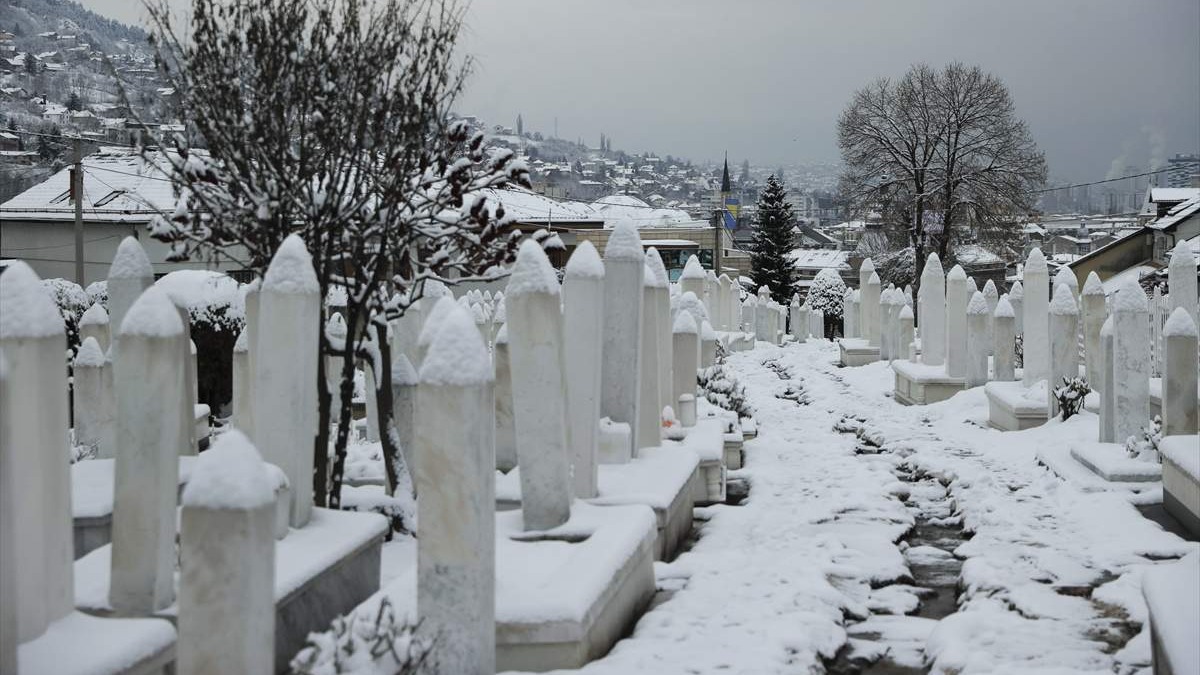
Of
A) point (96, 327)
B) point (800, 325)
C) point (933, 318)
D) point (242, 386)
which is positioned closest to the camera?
point (242, 386)

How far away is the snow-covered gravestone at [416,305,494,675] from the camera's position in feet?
15.2

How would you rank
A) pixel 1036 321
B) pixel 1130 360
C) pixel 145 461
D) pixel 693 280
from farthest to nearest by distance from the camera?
1. pixel 693 280
2. pixel 1036 321
3. pixel 1130 360
4. pixel 145 461

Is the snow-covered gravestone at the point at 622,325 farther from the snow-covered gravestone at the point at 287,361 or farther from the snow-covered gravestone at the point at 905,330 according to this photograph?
the snow-covered gravestone at the point at 905,330

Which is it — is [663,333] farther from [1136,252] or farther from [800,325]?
[1136,252]

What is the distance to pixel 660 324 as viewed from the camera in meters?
10.4

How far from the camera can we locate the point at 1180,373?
9.12m

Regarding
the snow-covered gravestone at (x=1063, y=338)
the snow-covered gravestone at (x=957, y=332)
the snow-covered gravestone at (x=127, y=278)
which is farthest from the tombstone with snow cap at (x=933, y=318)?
the snow-covered gravestone at (x=127, y=278)

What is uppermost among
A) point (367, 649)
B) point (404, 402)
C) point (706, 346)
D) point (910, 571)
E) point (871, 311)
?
point (871, 311)

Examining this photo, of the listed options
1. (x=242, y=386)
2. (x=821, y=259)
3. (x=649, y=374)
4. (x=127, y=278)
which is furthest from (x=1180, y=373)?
(x=821, y=259)

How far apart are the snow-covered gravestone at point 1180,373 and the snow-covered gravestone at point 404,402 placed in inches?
233

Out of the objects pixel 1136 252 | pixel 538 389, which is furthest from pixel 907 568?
pixel 1136 252

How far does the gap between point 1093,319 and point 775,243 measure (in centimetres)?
3398

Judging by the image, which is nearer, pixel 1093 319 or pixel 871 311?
pixel 1093 319

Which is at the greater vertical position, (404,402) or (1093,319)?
(1093,319)
